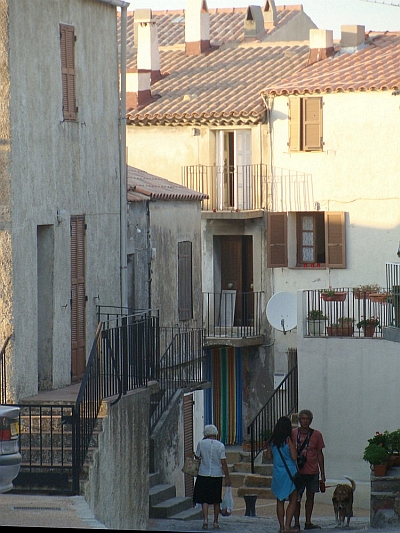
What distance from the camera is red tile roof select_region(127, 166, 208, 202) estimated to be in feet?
70.9

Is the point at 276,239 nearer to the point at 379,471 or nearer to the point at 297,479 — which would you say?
the point at 379,471

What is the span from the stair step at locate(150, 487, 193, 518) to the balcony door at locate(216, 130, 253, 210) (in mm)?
12998


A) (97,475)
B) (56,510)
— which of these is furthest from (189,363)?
(56,510)

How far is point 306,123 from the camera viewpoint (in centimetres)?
3019

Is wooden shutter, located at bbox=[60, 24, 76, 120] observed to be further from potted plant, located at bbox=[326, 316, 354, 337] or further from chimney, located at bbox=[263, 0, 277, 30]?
chimney, located at bbox=[263, 0, 277, 30]

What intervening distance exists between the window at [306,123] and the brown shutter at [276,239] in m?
1.67

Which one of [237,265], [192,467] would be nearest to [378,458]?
[192,467]

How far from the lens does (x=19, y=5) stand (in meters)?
15.9

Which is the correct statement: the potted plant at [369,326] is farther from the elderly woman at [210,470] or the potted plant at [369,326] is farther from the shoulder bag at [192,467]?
the shoulder bag at [192,467]

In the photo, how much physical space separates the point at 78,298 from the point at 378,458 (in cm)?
464

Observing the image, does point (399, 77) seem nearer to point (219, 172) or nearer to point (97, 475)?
point (219, 172)

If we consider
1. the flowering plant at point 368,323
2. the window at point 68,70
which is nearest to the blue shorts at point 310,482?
the window at point 68,70

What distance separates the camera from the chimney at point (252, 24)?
35.8m

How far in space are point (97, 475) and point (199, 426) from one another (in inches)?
410
